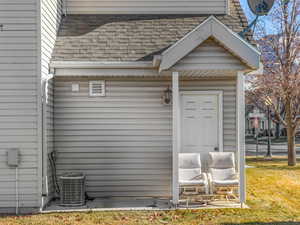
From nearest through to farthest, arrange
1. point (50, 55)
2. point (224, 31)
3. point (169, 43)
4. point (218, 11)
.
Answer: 1. point (224, 31)
2. point (50, 55)
3. point (169, 43)
4. point (218, 11)

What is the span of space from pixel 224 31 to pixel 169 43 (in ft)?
5.58

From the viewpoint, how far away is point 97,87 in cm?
783

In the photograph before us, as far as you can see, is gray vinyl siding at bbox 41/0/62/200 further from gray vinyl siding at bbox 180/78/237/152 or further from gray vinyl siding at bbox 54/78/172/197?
gray vinyl siding at bbox 180/78/237/152

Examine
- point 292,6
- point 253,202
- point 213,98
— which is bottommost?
point 253,202

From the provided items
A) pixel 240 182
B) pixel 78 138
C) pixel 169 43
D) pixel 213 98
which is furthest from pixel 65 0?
pixel 240 182

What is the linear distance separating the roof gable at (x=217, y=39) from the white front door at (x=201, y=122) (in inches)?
61.6

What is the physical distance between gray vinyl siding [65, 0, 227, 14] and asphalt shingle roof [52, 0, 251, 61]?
6.2 inches

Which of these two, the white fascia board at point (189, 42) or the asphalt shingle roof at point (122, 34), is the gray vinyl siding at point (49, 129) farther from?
the white fascia board at point (189, 42)

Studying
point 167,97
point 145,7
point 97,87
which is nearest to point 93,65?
point 97,87

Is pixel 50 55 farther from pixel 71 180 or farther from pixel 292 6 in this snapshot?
pixel 292 6

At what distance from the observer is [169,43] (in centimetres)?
800

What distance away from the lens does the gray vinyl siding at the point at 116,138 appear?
7.81 m

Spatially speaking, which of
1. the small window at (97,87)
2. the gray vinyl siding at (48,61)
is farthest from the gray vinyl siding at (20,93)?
the small window at (97,87)

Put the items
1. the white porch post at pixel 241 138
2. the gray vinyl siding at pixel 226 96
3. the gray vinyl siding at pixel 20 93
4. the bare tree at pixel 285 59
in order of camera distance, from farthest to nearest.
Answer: the bare tree at pixel 285 59
the gray vinyl siding at pixel 226 96
the white porch post at pixel 241 138
the gray vinyl siding at pixel 20 93
